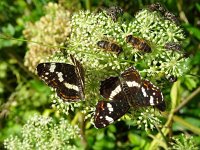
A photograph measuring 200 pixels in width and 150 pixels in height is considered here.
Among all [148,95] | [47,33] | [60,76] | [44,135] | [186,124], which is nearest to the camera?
[148,95]

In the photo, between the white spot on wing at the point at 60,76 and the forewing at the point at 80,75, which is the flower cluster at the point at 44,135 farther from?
the forewing at the point at 80,75

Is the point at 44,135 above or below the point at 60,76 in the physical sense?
below

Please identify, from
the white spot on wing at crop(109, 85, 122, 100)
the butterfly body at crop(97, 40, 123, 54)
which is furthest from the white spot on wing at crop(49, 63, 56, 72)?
the white spot on wing at crop(109, 85, 122, 100)

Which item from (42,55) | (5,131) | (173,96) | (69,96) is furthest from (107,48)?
(5,131)

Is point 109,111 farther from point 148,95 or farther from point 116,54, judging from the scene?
point 116,54

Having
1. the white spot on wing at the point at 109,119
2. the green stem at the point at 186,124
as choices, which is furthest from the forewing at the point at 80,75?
the green stem at the point at 186,124

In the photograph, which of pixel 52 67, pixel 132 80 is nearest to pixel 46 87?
pixel 52 67
